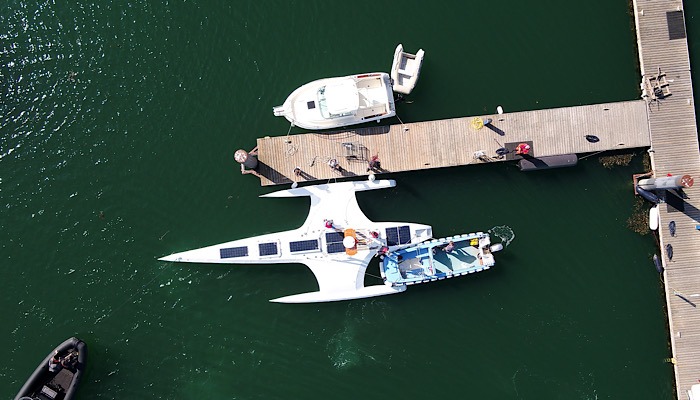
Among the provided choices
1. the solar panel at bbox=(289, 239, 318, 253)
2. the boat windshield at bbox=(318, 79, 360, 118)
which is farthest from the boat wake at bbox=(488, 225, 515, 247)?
the boat windshield at bbox=(318, 79, 360, 118)

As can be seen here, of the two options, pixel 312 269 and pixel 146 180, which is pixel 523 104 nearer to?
pixel 312 269

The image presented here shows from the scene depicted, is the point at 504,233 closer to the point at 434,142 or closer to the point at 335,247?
the point at 434,142

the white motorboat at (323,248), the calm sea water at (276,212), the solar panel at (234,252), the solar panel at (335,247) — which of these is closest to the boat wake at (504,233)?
the calm sea water at (276,212)

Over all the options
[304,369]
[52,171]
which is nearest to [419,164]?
[304,369]

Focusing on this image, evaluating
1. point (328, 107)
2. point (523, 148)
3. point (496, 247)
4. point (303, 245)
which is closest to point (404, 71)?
point (328, 107)

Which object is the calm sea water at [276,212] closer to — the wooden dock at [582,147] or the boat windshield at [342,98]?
the wooden dock at [582,147]

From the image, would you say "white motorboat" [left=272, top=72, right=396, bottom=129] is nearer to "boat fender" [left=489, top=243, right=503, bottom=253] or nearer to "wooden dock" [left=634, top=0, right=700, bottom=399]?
"boat fender" [left=489, top=243, right=503, bottom=253]
